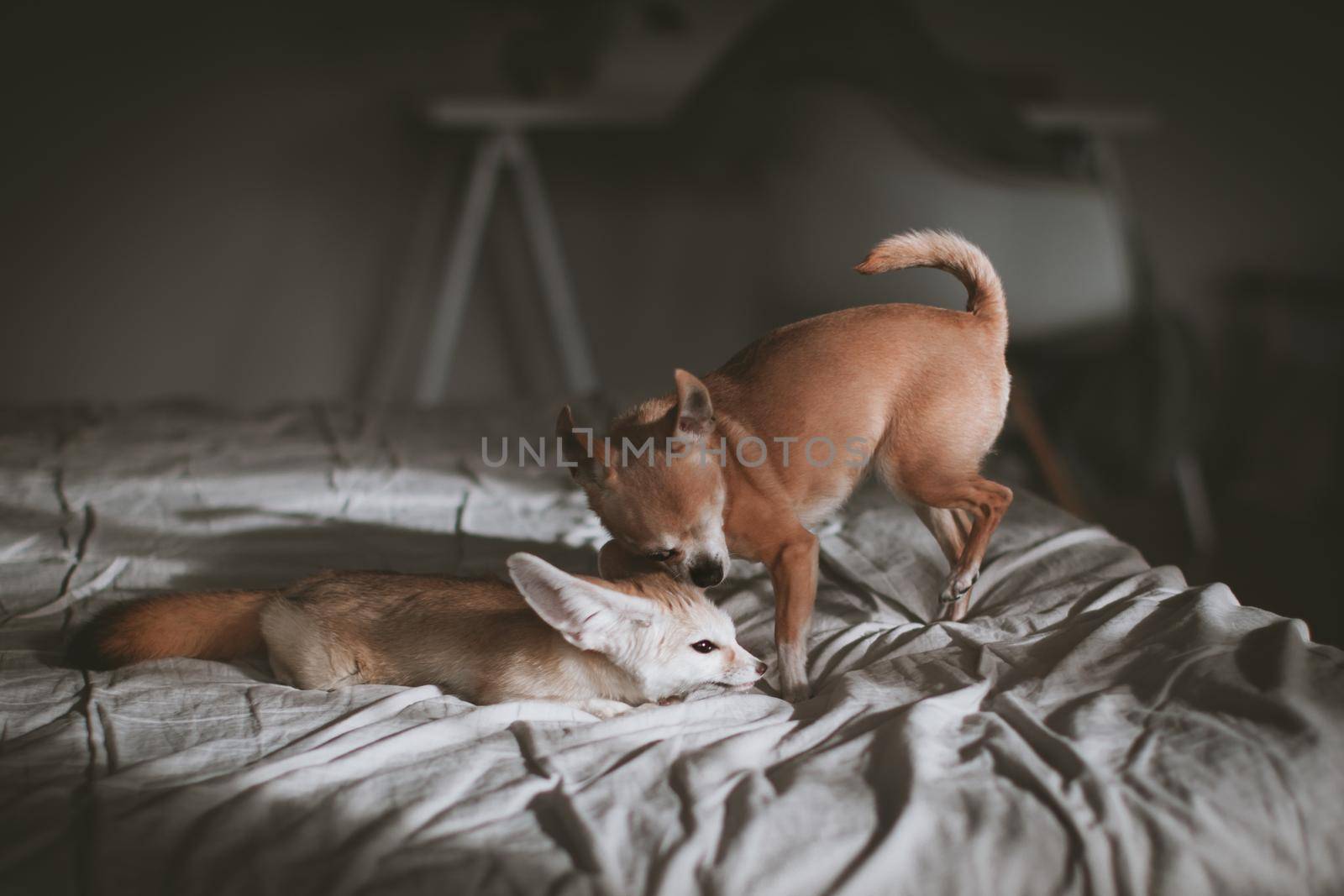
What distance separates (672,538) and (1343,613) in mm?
1992

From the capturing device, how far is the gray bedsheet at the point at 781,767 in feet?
2.49

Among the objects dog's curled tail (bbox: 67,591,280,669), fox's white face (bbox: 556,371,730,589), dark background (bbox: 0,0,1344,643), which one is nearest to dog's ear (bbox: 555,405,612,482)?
fox's white face (bbox: 556,371,730,589)

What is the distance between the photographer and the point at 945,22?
376 centimetres

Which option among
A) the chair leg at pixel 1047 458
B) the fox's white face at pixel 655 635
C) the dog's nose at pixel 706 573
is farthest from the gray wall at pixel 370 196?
the fox's white face at pixel 655 635

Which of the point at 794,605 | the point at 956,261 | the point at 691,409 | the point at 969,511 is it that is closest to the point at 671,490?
the point at 691,409

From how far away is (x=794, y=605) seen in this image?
1213 millimetres

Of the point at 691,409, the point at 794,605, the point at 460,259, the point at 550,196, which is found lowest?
the point at 794,605

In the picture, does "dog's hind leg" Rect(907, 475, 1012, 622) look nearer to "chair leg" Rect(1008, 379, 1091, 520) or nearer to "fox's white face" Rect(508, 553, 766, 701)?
"fox's white face" Rect(508, 553, 766, 701)

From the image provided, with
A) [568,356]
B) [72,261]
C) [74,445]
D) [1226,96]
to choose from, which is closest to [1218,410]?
[1226,96]

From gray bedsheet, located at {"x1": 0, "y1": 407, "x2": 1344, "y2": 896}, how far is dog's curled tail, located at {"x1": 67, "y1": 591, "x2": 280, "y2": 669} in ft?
0.11

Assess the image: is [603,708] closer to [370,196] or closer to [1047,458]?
[1047,458]

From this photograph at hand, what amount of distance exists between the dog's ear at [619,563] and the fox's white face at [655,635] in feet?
0.46

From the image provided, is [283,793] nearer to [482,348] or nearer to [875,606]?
[875,606]

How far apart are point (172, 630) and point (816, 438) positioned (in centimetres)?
81
